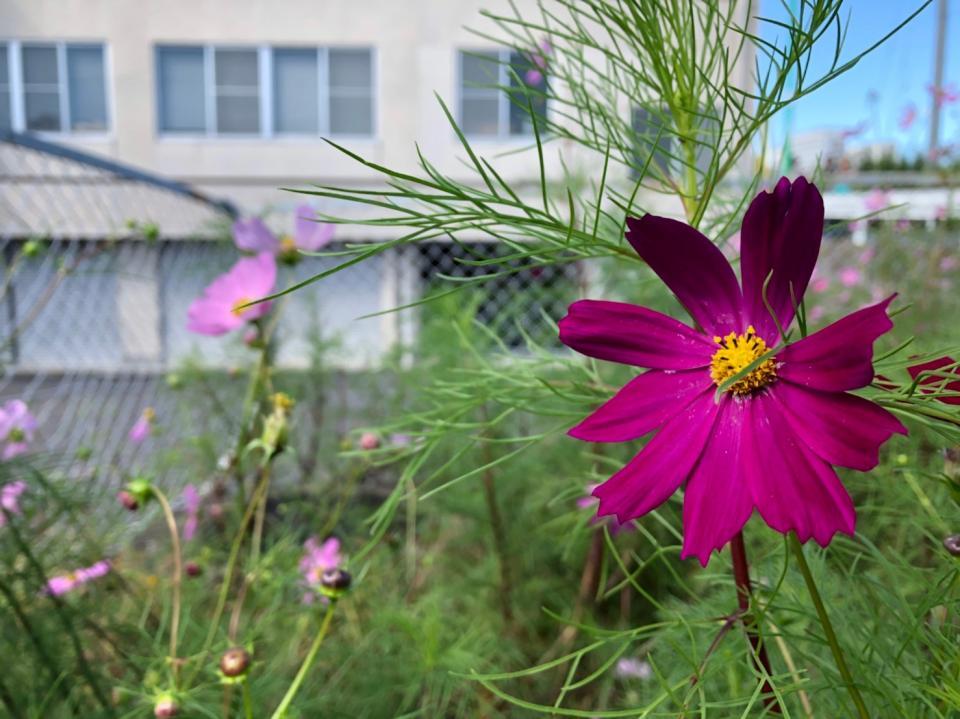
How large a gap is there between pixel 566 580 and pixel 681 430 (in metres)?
0.84

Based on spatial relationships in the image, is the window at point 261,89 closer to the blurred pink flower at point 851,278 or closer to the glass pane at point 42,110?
the glass pane at point 42,110

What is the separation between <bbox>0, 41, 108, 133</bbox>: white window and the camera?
19.3 ft

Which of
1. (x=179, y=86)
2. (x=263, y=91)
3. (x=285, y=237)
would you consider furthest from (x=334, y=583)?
(x=179, y=86)

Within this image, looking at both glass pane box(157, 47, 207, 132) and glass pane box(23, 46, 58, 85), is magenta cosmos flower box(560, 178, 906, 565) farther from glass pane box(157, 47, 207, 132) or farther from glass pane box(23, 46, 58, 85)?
glass pane box(23, 46, 58, 85)

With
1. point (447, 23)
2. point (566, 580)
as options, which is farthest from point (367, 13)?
point (566, 580)

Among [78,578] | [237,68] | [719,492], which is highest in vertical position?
[237,68]

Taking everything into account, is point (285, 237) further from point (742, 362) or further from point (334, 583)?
point (742, 362)

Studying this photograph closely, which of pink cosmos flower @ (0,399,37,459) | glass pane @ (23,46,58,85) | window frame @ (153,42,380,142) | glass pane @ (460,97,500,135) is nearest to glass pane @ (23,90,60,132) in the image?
glass pane @ (23,46,58,85)

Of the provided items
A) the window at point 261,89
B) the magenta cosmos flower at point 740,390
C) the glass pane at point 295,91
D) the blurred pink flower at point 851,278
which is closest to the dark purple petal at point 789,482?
the magenta cosmos flower at point 740,390

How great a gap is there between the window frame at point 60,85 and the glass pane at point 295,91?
3.98 ft

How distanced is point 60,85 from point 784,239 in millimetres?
6878

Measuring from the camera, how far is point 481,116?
5.81 meters

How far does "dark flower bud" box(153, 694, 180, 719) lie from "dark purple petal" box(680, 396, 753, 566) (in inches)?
10.8

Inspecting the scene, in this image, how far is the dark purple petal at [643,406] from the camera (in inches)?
8.9
